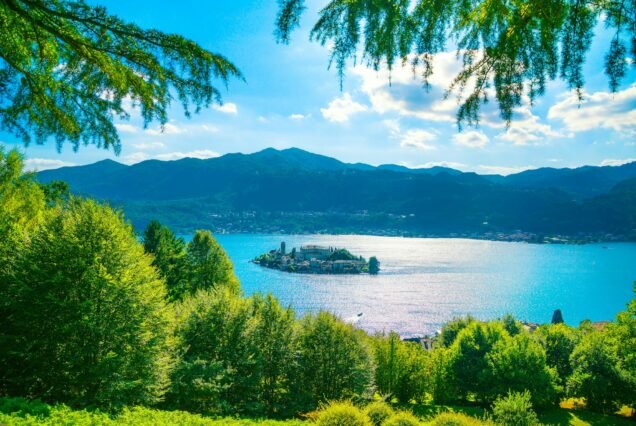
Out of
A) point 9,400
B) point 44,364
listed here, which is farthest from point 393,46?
point 44,364

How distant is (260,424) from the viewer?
15758 mm

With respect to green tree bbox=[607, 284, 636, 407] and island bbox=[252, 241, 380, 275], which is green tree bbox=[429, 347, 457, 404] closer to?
green tree bbox=[607, 284, 636, 407]

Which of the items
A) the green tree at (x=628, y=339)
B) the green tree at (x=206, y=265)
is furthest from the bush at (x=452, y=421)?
the green tree at (x=206, y=265)

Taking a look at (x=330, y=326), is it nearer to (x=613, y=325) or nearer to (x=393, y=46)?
(x=393, y=46)

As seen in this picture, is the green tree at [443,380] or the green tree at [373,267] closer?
the green tree at [443,380]

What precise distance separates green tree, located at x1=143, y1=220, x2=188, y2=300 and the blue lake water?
32106mm

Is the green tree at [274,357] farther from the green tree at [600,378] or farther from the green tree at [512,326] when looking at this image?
the green tree at [512,326]

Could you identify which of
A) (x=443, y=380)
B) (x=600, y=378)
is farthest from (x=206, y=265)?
(x=600, y=378)

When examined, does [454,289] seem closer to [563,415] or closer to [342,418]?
[563,415]

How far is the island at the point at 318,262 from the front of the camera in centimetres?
15412

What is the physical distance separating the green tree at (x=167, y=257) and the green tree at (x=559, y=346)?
4093 cm

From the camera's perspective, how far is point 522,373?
112ft

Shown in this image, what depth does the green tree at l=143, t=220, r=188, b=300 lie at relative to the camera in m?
42.7

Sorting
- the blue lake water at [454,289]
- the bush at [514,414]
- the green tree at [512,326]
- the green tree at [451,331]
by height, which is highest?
the bush at [514,414]
